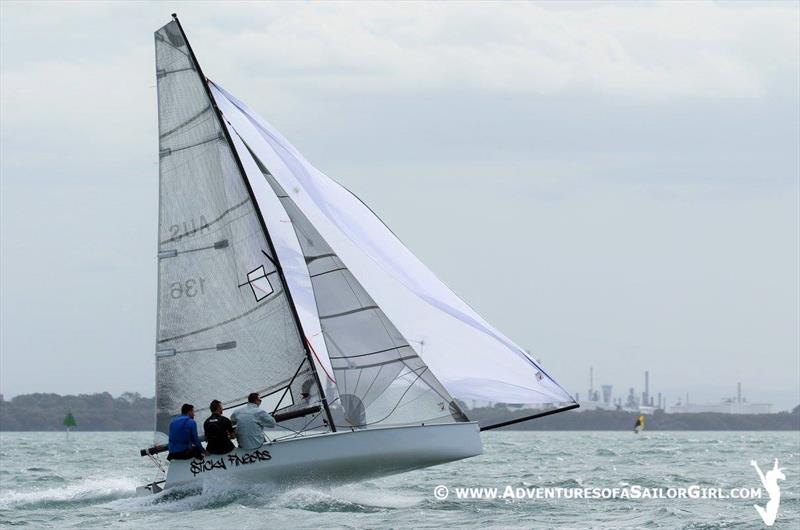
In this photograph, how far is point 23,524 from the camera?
17.3 metres

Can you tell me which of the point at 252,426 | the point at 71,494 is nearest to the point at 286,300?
the point at 252,426

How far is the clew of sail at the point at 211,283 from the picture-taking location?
63.8 ft

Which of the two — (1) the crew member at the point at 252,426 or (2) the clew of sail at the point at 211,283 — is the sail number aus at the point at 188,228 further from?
(1) the crew member at the point at 252,426

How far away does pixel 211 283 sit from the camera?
64.7ft

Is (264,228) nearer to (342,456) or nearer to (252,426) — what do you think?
(252,426)

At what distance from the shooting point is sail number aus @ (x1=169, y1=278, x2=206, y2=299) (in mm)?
19703

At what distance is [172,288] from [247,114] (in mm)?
3039

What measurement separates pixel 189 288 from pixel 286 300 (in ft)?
5.00

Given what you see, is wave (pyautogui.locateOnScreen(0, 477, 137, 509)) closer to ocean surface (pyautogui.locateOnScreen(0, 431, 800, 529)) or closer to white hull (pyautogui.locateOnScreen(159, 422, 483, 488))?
ocean surface (pyautogui.locateOnScreen(0, 431, 800, 529))

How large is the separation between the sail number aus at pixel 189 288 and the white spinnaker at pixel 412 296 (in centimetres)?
192

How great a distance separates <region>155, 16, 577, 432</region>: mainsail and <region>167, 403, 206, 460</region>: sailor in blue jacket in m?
1.31

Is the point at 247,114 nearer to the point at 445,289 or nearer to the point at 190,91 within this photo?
the point at 190,91

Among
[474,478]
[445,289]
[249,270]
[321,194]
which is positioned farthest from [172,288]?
[474,478]

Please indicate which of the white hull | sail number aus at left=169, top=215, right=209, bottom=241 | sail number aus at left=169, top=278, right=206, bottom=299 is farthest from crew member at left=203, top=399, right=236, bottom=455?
sail number aus at left=169, top=215, right=209, bottom=241
